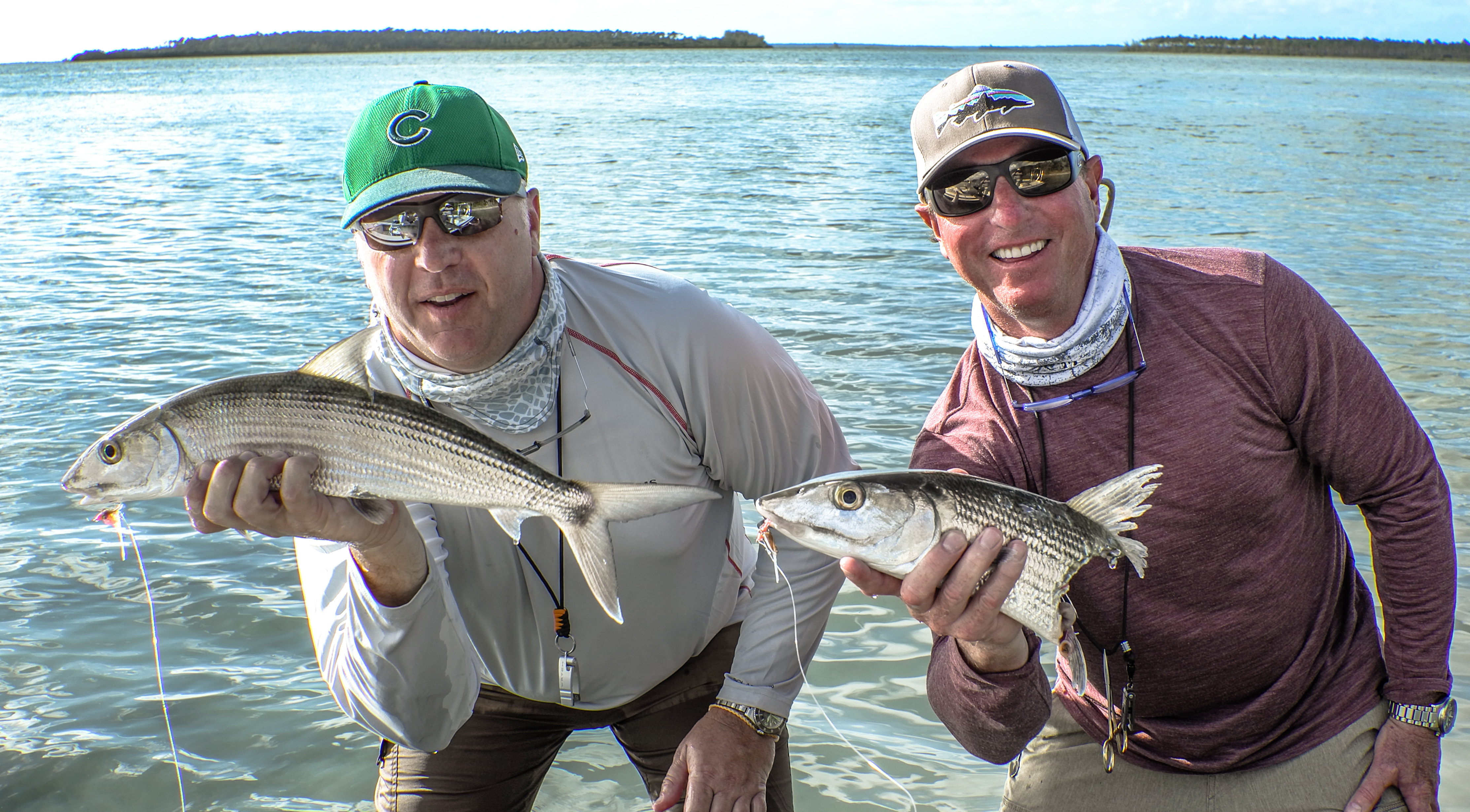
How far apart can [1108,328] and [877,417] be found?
5.39 meters

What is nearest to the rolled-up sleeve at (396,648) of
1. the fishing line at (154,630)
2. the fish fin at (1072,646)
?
the fishing line at (154,630)

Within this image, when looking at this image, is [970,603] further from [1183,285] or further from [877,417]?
[877,417]

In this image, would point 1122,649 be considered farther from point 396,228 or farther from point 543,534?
point 396,228

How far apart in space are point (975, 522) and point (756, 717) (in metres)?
1.21

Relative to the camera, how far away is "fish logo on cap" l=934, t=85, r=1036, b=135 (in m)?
2.99

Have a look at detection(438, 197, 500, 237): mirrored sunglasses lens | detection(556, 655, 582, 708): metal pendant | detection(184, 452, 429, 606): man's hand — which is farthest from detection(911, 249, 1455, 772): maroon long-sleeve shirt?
detection(184, 452, 429, 606): man's hand

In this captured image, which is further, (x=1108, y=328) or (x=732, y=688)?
(x=732, y=688)

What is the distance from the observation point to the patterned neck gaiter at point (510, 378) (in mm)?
3236

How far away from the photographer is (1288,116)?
4134 centimetres

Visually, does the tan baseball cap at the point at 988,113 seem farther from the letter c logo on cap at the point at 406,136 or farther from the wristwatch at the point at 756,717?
the wristwatch at the point at 756,717

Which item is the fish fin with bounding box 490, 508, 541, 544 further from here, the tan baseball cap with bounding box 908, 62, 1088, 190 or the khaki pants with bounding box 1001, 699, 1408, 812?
the khaki pants with bounding box 1001, 699, 1408, 812

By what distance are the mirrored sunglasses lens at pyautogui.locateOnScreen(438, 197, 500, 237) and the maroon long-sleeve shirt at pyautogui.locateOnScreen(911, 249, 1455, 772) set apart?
1.55m

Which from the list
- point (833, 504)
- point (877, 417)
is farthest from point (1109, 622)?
point (877, 417)

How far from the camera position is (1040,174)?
304cm
